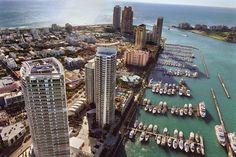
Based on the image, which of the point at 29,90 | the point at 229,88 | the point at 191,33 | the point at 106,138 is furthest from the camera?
the point at 191,33

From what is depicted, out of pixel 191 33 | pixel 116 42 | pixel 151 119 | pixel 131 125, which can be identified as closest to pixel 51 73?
pixel 131 125

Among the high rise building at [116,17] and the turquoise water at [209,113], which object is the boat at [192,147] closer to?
the turquoise water at [209,113]

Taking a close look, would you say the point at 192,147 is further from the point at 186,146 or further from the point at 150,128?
the point at 150,128

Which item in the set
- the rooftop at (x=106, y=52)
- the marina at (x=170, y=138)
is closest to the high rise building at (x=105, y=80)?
the rooftop at (x=106, y=52)

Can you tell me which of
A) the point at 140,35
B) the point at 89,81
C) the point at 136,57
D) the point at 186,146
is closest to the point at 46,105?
the point at 89,81

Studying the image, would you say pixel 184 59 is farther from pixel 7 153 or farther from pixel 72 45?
pixel 7 153

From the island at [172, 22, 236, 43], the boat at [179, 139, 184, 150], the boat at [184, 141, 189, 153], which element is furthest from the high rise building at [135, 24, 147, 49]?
the island at [172, 22, 236, 43]

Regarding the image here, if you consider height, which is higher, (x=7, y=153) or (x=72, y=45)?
(x=72, y=45)

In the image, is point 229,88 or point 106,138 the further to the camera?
point 229,88
